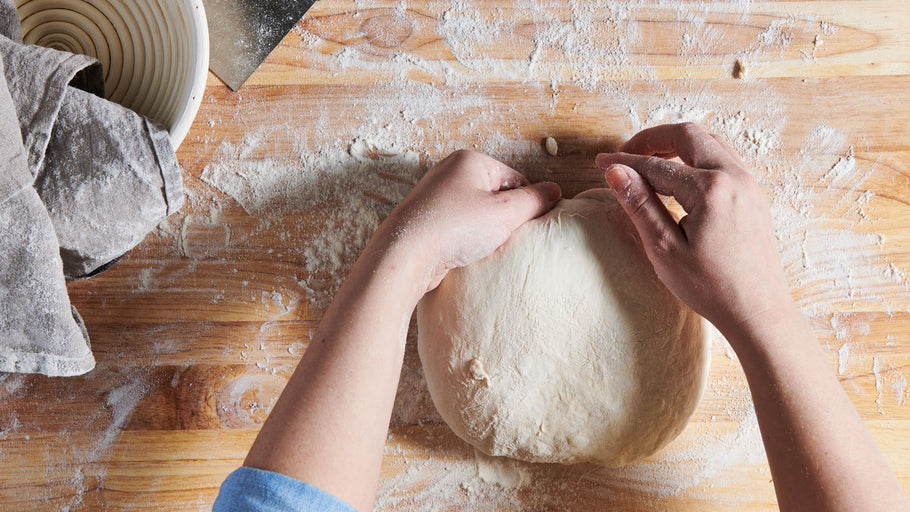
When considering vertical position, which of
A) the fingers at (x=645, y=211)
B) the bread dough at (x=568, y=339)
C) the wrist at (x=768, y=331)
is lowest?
the bread dough at (x=568, y=339)

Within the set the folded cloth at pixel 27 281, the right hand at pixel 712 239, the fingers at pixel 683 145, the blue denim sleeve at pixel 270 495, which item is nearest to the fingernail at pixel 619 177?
the right hand at pixel 712 239

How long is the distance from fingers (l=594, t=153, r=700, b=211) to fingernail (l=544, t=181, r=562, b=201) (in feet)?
0.32

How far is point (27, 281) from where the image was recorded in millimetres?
718

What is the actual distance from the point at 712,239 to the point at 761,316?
12 centimetres

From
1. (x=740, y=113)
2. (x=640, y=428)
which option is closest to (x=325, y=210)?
(x=640, y=428)

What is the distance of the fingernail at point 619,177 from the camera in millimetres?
788

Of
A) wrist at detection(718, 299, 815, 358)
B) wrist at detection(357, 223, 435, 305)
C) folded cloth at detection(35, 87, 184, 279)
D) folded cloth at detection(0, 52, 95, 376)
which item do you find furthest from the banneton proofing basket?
wrist at detection(718, 299, 815, 358)

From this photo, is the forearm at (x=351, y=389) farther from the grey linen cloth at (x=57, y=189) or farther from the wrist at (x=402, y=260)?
the grey linen cloth at (x=57, y=189)

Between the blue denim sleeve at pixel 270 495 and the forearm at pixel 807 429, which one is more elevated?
the forearm at pixel 807 429

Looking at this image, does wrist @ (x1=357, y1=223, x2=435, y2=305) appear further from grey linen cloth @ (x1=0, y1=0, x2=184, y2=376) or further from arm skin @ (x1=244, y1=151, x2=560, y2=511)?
grey linen cloth @ (x1=0, y1=0, x2=184, y2=376)

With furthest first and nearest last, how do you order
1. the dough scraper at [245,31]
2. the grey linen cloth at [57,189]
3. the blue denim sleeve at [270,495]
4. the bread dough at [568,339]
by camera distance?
the dough scraper at [245,31], the bread dough at [568,339], the grey linen cloth at [57,189], the blue denim sleeve at [270,495]

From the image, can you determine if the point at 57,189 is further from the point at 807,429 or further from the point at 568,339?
the point at 807,429

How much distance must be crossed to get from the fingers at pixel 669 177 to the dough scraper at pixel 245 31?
568 mm

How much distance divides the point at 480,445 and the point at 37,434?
27.9 inches
